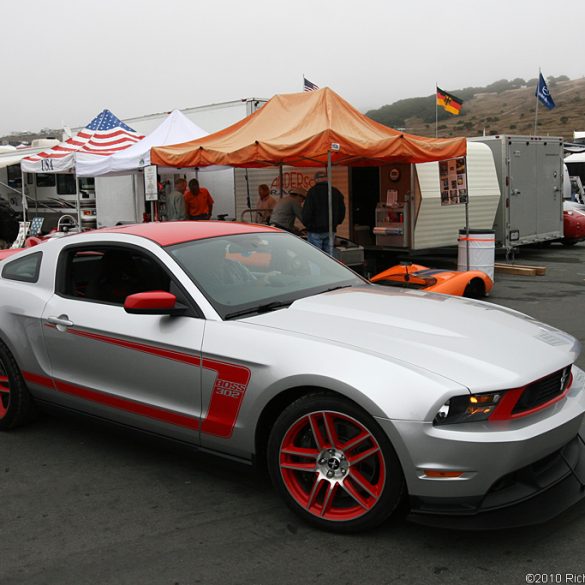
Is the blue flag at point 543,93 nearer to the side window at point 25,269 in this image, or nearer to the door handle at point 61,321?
the side window at point 25,269

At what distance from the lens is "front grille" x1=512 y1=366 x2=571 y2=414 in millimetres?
3002

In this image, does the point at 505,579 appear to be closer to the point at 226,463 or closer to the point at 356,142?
the point at 226,463

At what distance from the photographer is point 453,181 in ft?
41.0

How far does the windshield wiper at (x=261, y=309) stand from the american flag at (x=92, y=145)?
438 inches

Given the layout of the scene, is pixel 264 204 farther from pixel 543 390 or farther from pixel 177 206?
pixel 543 390

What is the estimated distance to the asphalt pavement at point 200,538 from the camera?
286 cm

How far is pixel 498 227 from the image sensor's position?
14719 mm

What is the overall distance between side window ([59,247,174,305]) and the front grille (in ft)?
6.95

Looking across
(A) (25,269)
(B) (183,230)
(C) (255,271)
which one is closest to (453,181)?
(B) (183,230)

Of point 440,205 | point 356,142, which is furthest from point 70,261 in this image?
point 440,205

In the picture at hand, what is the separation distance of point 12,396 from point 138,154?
28.3 feet

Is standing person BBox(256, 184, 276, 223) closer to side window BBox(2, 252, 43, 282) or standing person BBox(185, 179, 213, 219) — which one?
standing person BBox(185, 179, 213, 219)

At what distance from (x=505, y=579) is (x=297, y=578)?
83cm

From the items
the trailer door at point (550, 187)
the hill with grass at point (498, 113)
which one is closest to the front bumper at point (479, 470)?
the trailer door at point (550, 187)
